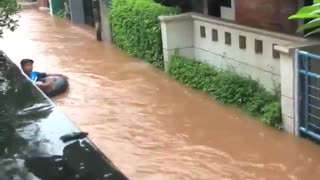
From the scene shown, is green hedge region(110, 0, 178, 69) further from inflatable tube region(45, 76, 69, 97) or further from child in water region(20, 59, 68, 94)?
child in water region(20, 59, 68, 94)

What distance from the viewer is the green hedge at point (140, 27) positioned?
11.8 m

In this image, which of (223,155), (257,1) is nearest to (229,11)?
(257,1)

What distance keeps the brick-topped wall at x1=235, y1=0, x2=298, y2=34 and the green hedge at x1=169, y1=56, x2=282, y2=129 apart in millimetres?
947

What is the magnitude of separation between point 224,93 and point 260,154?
2.16 meters

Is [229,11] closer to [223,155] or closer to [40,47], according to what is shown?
[223,155]

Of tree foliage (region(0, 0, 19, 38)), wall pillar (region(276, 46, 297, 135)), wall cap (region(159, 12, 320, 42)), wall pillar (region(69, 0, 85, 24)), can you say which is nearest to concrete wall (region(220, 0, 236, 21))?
wall cap (region(159, 12, 320, 42))

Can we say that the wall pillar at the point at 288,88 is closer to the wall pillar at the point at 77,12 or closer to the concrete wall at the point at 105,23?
the concrete wall at the point at 105,23

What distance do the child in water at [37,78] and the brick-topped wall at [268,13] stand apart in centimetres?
360

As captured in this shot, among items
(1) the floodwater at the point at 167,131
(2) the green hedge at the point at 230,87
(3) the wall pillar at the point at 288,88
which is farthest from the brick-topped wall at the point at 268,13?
(1) the floodwater at the point at 167,131

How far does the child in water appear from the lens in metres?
10.00

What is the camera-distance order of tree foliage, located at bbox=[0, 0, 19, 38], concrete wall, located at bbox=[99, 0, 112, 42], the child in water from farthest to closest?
concrete wall, located at bbox=[99, 0, 112, 42], the child in water, tree foliage, located at bbox=[0, 0, 19, 38]

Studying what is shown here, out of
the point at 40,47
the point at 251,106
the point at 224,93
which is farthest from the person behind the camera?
the point at 40,47

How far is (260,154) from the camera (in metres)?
7.17

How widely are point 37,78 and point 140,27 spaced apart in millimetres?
3028
